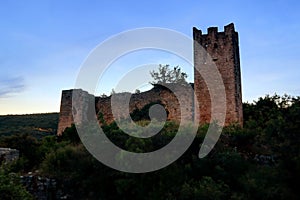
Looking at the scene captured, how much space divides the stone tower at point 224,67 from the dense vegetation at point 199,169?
3207 mm

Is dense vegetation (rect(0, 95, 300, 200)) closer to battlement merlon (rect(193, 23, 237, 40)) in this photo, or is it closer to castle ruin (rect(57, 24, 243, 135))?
castle ruin (rect(57, 24, 243, 135))

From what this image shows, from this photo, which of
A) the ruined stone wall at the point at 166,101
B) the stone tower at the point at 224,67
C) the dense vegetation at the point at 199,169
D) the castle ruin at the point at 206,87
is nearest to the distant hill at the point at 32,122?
the ruined stone wall at the point at 166,101

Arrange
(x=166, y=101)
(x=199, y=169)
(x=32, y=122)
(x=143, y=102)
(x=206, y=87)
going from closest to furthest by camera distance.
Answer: (x=199, y=169), (x=206, y=87), (x=166, y=101), (x=143, y=102), (x=32, y=122)

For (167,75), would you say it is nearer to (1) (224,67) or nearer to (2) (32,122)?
(1) (224,67)

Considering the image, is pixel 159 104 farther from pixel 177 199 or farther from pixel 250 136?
pixel 177 199

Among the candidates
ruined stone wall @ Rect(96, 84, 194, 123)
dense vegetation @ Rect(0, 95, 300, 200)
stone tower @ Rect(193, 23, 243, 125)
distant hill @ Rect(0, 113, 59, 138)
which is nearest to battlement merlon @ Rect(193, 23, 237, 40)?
stone tower @ Rect(193, 23, 243, 125)

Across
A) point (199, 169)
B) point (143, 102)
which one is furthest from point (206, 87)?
point (199, 169)

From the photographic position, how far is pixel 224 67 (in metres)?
18.9

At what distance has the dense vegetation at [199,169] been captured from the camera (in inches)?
343

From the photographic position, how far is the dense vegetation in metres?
8.72

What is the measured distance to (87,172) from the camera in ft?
40.4

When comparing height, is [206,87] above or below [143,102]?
above

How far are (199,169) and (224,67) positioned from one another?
323 inches

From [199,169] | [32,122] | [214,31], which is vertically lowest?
[199,169]
